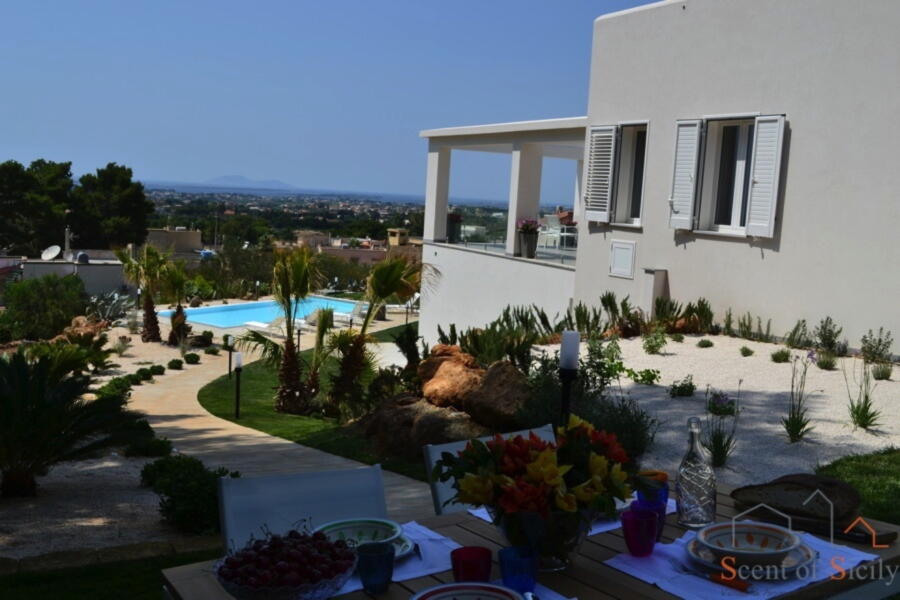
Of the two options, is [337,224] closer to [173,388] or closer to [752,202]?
[173,388]

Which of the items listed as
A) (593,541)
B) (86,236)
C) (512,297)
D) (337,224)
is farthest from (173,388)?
(337,224)

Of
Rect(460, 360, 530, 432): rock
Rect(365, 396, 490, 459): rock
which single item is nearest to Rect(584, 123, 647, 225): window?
Rect(365, 396, 490, 459): rock

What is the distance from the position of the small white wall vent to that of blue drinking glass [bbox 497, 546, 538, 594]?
11.2 meters

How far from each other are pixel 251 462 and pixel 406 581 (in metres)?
6.17

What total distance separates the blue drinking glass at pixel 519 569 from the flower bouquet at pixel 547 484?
0.15 feet

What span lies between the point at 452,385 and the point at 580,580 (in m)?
6.09

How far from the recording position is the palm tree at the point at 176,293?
2103cm

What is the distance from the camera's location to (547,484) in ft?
7.84

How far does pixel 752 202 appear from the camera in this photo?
1141 cm

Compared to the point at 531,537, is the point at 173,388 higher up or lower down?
lower down

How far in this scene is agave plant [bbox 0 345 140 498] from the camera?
20.9ft

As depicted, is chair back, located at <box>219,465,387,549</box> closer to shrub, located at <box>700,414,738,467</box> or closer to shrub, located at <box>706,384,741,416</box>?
shrub, located at <box>700,414,738,467</box>

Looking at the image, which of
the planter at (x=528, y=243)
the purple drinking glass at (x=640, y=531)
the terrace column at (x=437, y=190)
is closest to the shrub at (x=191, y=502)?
the purple drinking glass at (x=640, y=531)

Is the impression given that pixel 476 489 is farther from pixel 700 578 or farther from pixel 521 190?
pixel 521 190
